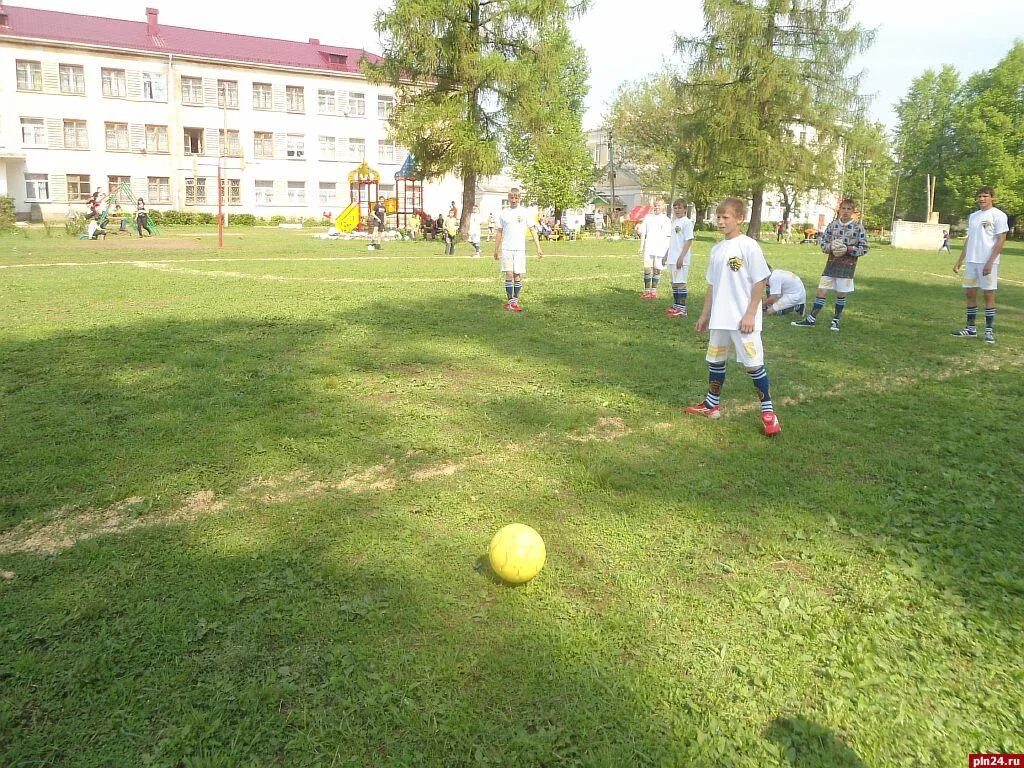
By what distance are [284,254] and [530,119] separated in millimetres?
14956

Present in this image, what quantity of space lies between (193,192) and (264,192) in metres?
4.92

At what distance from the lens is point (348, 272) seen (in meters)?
18.6

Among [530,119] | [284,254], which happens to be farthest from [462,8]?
[284,254]

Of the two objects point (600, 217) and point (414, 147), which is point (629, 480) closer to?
point (414, 147)

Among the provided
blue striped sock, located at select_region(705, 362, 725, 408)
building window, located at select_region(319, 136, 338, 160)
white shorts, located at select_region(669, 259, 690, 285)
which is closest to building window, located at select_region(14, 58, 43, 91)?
building window, located at select_region(319, 136, 338, 160)

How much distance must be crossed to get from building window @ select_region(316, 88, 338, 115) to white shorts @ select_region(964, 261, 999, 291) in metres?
53.0

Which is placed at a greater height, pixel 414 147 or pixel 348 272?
pixel 414 147

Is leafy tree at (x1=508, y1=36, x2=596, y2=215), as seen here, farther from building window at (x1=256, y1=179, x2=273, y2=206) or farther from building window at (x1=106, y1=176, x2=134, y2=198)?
building window at (x1=106, y1=176, x2=134, y2=198)

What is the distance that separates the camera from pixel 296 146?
2180 inches

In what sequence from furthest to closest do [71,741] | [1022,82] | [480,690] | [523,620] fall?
[1022,82] < [523,620] < [480,690] < [71,741]

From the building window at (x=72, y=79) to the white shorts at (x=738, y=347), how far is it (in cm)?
5407

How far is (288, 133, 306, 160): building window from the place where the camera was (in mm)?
55156

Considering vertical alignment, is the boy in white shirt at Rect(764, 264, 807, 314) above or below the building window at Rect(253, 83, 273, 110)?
below

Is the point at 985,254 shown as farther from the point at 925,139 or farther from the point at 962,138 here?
the point at 925,139
